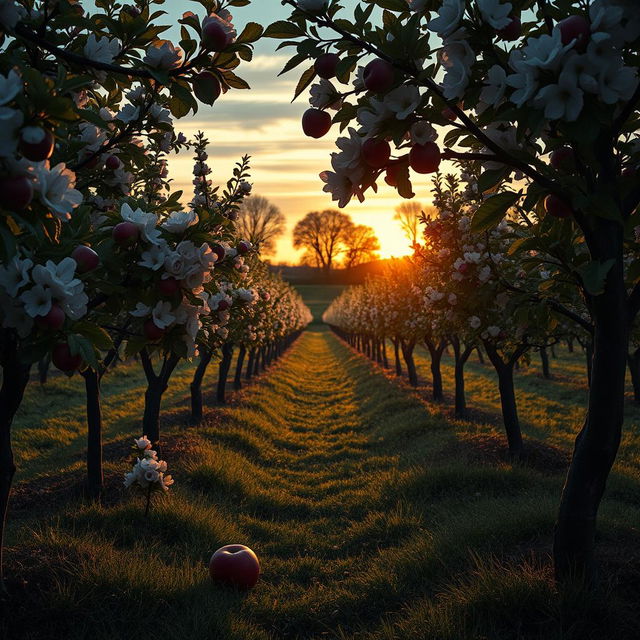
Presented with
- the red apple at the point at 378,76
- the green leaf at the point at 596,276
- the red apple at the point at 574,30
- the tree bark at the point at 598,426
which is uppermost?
the red apple at the point at 574,30

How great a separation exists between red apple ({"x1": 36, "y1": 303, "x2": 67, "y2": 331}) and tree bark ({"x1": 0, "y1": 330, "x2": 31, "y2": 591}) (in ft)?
3.95

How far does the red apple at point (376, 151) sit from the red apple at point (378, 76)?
23 cm

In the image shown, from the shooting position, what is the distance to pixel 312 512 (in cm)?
777

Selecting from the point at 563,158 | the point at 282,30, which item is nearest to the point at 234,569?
the point at 563,158

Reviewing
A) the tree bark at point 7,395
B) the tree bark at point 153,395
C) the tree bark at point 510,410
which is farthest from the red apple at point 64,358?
the tree bark at point 510,410

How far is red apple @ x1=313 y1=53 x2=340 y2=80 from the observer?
275cm

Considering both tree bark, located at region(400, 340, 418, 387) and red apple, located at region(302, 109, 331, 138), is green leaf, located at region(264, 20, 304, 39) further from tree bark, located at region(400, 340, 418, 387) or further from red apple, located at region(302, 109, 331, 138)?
tree bark, located at region(400, 340, 418, 387)

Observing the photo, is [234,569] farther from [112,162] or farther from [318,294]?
[318,294]

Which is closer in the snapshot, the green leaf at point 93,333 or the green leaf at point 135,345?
the green leaf at point 93,333

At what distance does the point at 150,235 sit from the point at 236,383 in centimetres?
1653

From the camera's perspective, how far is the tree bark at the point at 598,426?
11.9 feet

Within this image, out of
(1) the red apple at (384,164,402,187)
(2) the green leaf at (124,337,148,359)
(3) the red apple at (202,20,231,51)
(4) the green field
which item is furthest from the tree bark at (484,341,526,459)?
(4) the green field

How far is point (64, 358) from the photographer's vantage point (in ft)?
8.45

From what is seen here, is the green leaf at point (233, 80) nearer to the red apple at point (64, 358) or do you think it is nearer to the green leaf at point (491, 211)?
the green leaf at point (491, 211)
